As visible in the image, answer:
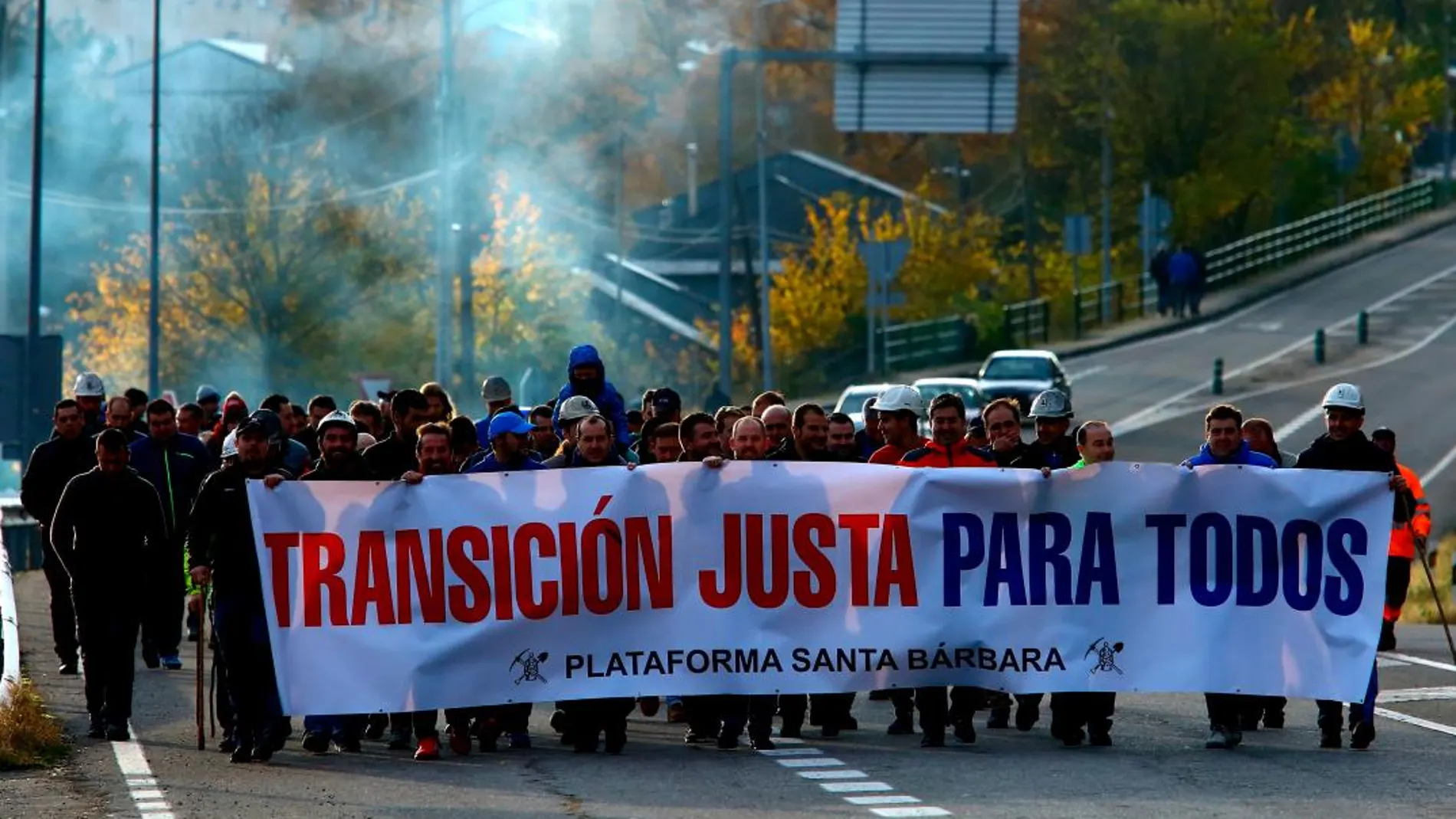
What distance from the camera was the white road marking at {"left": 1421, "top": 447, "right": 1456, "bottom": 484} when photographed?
41516 millimetres

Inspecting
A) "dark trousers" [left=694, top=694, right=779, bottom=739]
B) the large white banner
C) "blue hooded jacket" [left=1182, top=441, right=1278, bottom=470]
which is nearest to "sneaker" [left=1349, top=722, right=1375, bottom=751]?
the large white banner

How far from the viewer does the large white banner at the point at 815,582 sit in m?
14.6

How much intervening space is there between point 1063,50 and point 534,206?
15490mm

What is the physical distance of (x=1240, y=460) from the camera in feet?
49.9

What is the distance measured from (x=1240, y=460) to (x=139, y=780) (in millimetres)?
5786

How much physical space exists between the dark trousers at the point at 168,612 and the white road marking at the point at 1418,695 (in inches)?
302

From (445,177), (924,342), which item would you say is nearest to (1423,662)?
(445,177)

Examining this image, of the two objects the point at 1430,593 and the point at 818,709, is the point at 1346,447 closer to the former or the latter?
the point at 818,709

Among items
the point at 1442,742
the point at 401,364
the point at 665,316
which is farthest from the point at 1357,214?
the point at 1442,742

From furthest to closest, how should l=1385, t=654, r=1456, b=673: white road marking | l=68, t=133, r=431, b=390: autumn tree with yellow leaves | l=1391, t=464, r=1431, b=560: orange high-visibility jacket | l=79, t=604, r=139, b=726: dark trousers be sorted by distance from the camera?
l=68, t=133, r=431, b=390: autumn tree with yellow leaves
l=1391, t=464, r=1431, b=560: orange high-visibility jacket
l=1385, t=654, r=1456, b=673: white road marking
l=79, t=604, r=139, b=726: dark trousers

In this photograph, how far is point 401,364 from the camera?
241 feet

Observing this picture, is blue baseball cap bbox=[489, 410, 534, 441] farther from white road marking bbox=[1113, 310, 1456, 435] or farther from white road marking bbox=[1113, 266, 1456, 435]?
white road marking bbox=[1113, 266, 1456, 435]

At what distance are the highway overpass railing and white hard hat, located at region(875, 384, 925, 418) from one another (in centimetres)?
4792

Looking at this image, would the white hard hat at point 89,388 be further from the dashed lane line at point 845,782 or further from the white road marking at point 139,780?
the dashed lane line at point 845,782
